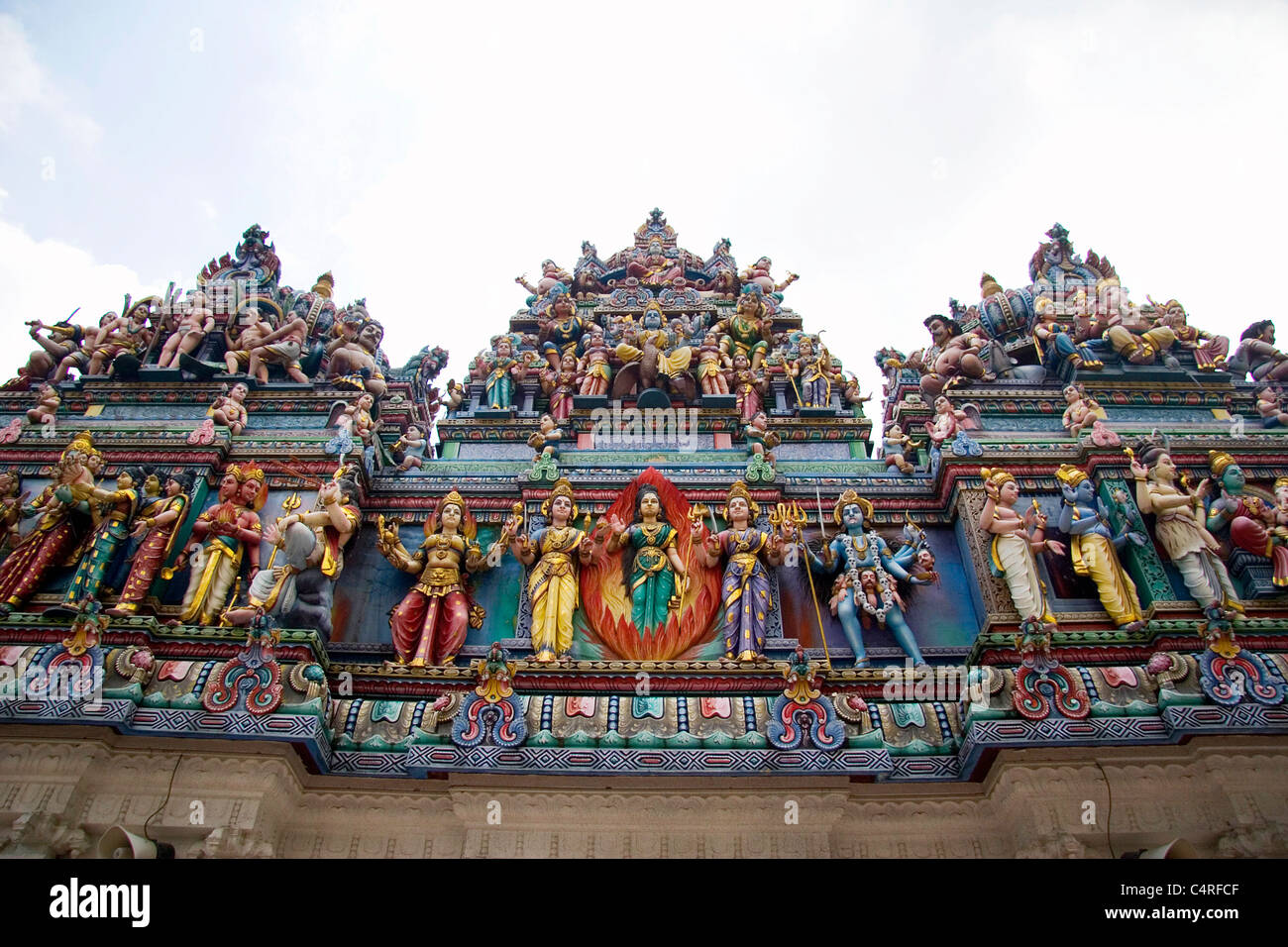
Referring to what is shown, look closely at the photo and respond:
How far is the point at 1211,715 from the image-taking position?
821cm

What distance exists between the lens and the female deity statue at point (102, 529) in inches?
420

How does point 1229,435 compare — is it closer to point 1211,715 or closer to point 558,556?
point 1211,715

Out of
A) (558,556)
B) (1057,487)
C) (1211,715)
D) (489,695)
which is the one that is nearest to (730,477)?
(558,556)

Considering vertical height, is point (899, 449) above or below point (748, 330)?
below

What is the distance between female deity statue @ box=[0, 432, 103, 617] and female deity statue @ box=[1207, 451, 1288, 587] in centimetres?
1271

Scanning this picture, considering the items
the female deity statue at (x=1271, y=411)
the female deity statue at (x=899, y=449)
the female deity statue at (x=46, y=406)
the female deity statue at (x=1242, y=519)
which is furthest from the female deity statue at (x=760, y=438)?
the female deity statue at (x=46, y=406)

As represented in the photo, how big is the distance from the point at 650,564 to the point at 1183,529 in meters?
5.80

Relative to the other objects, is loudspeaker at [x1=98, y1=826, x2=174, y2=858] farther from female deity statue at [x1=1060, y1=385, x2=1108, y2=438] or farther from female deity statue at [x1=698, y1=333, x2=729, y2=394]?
female deity statue at [x1=1060, y1=385, x2=1108, y2=438]

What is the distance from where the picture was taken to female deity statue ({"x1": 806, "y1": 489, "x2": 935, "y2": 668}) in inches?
420

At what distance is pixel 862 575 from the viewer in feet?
36.2

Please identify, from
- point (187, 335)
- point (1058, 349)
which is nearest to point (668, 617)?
point (1058, 349)

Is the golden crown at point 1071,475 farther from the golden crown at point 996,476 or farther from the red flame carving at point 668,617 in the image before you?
the red flame carving at point 668,617

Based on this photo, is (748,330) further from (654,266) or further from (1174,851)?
(1174,851)
